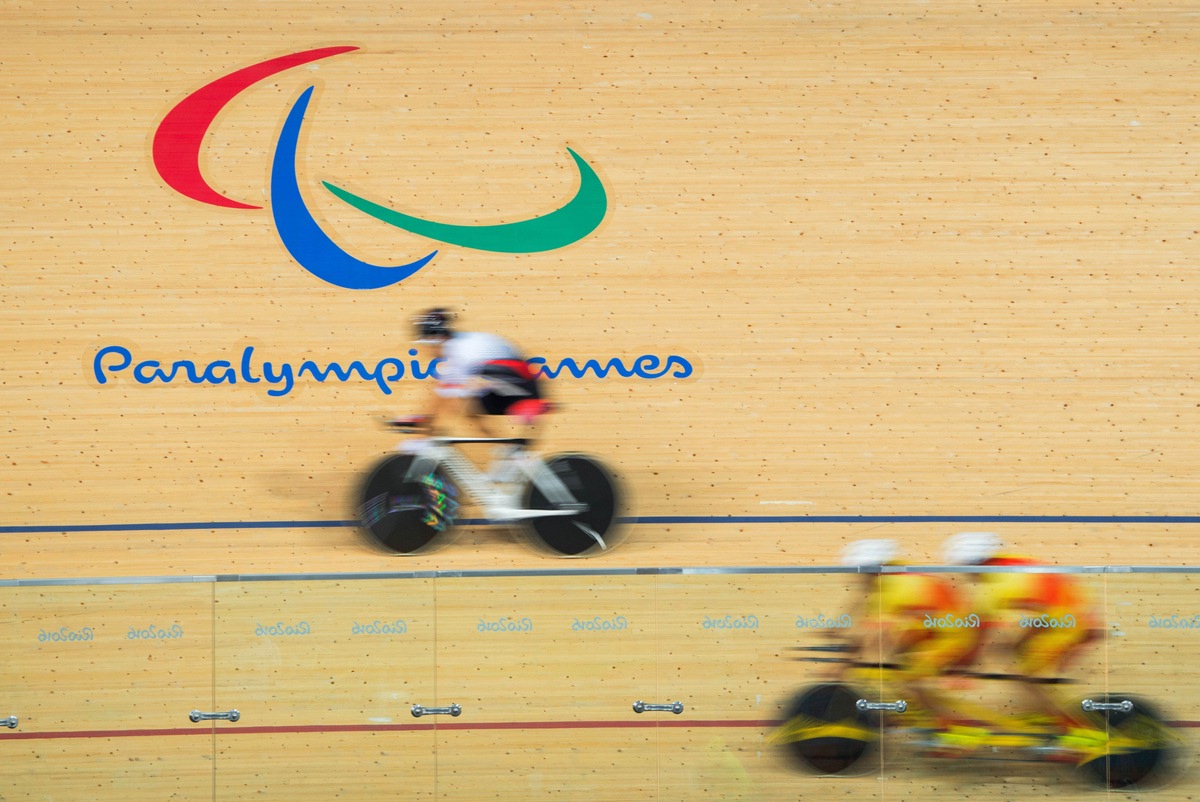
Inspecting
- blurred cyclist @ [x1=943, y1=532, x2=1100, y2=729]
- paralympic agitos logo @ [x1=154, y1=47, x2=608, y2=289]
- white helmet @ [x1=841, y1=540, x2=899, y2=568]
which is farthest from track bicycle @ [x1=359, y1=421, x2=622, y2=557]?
blurred cyclist @ [x1=943, y1=532, x2=1100, y2=729]

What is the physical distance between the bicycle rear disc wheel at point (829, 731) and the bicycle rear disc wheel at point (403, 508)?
8.34 feet

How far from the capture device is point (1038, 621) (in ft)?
21.9

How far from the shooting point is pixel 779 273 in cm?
722

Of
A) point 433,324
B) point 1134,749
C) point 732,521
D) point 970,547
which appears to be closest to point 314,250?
point 433,324

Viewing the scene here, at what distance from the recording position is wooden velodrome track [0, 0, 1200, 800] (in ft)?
23.4

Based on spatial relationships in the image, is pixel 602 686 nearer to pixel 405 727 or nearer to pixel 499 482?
pixel 405 727

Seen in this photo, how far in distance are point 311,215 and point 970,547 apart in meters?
4.87

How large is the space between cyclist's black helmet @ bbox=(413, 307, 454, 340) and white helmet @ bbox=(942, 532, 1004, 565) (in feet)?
11.7

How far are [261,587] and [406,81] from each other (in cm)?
342

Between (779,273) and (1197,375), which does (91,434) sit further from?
(1197,375)

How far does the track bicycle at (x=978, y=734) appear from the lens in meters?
6.56

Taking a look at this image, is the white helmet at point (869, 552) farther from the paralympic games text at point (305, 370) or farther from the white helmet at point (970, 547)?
the paralympic games text at point (305, 370)

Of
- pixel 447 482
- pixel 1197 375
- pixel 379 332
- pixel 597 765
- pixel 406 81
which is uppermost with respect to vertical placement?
pixel 406 81

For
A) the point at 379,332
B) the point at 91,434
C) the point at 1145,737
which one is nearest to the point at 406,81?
the point at 379,332
